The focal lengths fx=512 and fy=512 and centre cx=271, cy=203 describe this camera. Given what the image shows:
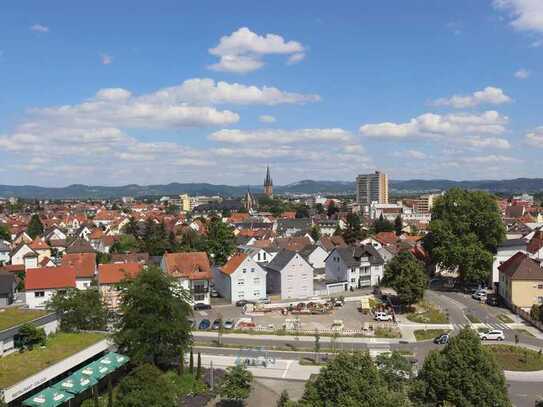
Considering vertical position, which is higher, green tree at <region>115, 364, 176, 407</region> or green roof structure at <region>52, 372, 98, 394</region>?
green tree at <region>115, 364, 176, 407</region>

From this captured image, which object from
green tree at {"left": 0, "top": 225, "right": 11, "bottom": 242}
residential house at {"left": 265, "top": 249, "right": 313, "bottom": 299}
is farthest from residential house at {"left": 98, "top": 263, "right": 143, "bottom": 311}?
green tree at {"left": 0, "top": 225, "right": 11, "bottom": 242}

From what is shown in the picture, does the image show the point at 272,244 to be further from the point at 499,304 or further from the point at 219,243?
the point at 499,304

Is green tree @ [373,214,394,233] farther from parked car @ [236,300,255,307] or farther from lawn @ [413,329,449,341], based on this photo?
lawn @ [413,329,449,341]

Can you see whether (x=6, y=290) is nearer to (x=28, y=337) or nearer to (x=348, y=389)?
(x=28, y=337)

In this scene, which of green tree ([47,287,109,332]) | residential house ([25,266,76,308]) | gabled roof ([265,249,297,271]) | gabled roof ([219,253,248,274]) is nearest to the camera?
green tree ([47,287,109,332])

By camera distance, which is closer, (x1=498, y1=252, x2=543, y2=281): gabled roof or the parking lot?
the parking lot

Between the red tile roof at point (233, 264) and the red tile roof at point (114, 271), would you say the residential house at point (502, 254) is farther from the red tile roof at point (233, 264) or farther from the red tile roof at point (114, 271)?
the red tile roof at point (114, 271)
